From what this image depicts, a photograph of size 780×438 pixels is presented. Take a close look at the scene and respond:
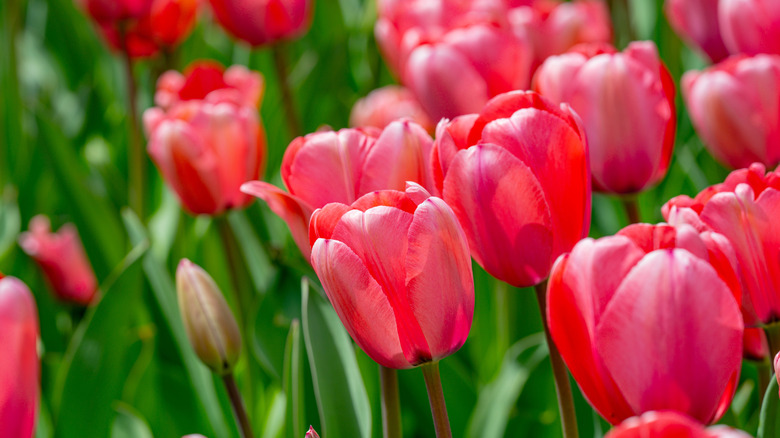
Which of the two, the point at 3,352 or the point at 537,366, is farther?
the point at 537,366

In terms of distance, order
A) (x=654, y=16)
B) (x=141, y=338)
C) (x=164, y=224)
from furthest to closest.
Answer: (x=654, y=16)
(x=164, y=224)
(x=141, y=338)

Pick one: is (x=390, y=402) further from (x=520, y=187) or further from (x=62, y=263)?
(x=62, y=263)

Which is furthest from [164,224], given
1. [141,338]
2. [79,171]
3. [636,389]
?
[636,389]

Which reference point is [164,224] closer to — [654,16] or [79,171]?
[79,171]

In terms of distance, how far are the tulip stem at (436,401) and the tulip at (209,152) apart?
1.50 ft

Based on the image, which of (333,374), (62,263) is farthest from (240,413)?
(62,263)

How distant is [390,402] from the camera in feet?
1.97

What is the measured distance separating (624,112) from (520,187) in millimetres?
234

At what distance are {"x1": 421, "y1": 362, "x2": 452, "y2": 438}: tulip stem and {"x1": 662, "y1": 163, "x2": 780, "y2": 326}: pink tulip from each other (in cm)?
16

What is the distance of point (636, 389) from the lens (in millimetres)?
417

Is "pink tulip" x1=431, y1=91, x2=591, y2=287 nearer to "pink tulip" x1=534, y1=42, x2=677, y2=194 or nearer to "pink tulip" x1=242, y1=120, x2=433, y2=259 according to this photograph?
"pink tulip" x1=242, y1=120, x2=433, y2=259

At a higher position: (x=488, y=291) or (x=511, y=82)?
(x=511, y=82)

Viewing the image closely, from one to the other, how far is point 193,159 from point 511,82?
36 cm

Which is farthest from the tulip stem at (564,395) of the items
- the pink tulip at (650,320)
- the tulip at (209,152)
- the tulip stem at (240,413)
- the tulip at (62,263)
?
the tulip at (62,263)
